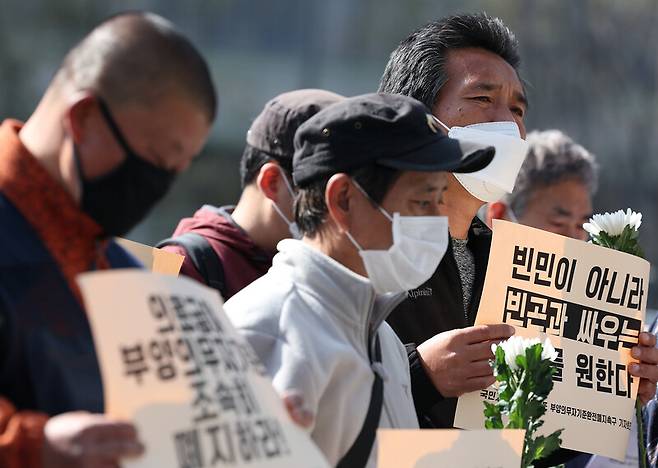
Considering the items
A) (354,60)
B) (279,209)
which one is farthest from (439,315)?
(354,60)

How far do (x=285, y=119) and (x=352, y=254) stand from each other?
0.86m

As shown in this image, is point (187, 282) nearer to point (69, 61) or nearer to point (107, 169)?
point (107, 169)

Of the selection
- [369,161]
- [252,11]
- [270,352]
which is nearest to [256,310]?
[270,352]

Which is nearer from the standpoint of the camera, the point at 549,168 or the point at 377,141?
the point at 377,141

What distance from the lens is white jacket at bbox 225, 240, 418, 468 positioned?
2.82 meters

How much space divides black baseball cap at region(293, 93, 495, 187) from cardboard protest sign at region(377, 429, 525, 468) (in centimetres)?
56

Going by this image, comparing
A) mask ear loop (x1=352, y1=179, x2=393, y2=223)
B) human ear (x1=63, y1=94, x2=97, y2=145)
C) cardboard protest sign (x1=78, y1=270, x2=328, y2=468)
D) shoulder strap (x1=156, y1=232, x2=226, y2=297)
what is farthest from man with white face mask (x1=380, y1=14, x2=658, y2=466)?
human ear (x1=63, y1=94, x2=97, y2=145)

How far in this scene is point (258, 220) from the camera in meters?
3.84

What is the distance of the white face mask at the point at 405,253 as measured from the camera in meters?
2.93

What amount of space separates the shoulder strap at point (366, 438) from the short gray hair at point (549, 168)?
2.95 metres

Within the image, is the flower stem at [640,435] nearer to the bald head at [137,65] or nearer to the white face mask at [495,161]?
the white face mask at [495,161]

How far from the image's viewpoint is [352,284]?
293cm

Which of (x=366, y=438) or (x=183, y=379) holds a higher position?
(x=183, y=379)

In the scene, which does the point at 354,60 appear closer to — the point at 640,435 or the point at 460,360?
the point at 640,435
